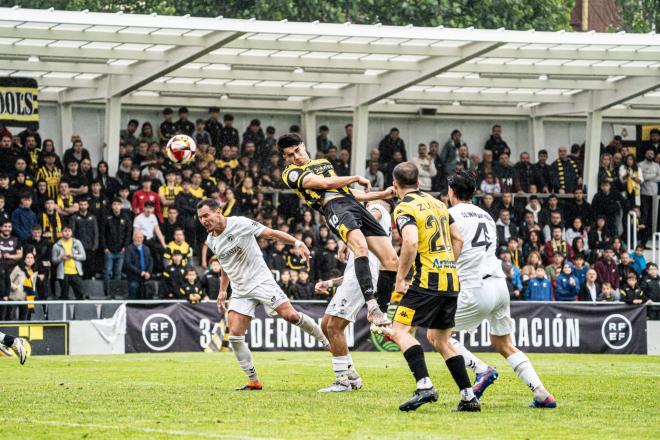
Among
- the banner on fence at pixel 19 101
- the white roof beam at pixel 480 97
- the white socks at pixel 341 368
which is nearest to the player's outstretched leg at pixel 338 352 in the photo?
the white socks at pixel 341 368

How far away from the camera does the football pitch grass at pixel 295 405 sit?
9.27 meters

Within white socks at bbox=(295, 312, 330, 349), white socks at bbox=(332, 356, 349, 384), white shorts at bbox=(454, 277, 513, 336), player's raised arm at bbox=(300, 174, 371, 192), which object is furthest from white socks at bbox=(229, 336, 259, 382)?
white shorts at bbox=(454, 277, 513, 336)

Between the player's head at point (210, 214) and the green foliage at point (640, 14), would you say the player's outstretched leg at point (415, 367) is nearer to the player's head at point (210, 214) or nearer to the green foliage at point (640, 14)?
the player's head at point (210, 214)

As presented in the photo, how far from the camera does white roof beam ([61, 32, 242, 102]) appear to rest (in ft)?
81.6

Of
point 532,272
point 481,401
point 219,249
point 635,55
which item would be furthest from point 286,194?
point 481,401

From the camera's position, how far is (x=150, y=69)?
88.0 ft

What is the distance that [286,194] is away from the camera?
3028 centimetres

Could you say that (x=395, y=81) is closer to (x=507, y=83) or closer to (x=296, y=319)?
(x=507, y=83)

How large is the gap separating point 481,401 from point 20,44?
54.2ft

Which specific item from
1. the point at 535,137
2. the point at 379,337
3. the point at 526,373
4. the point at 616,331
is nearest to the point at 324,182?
the point at 526,373

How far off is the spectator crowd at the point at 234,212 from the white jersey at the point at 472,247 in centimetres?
1304

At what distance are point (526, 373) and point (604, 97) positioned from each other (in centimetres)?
2207

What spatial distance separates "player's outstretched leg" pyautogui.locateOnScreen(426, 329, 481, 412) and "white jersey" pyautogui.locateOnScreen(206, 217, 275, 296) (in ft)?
9.97

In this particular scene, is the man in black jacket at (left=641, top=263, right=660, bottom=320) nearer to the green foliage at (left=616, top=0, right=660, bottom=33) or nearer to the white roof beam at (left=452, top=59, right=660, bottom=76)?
the white roof beam at (left=452, top=59, right=660, bottom=76)
